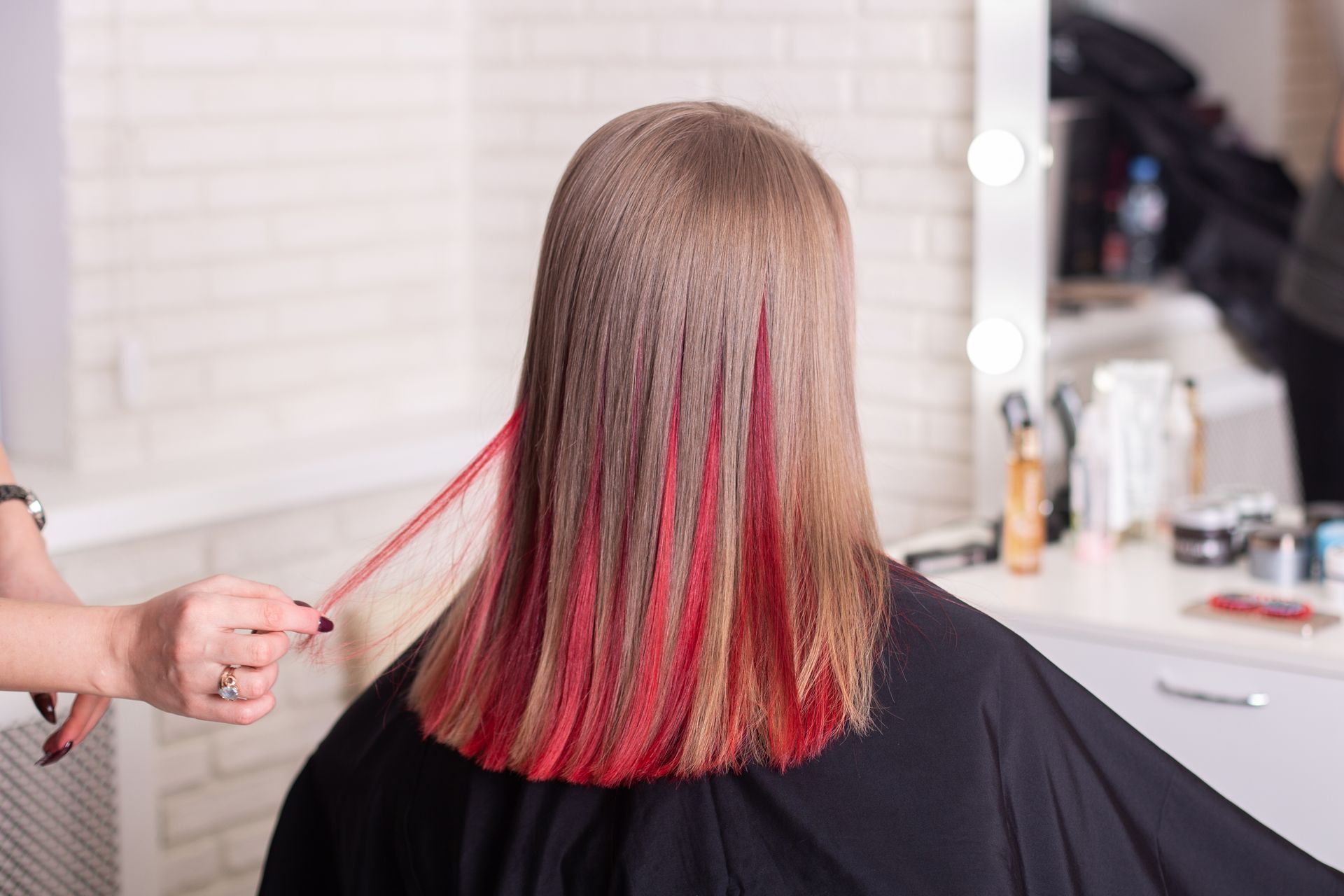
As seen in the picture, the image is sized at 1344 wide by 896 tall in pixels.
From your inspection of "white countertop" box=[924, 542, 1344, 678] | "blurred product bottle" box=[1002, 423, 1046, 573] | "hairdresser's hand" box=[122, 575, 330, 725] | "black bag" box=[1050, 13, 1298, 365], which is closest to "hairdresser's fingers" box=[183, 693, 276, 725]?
"hairdresser's hand" box=[122, 575, 330, 725]

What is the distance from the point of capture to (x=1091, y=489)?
166 cm

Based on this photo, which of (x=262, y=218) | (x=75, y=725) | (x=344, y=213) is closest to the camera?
(x=75, y=725)

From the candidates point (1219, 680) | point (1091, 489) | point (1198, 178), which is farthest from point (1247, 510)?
point (1198, 178)

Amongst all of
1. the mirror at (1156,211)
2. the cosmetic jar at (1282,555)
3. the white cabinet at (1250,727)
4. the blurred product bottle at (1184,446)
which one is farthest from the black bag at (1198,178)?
the white cabinet at (1250,727)

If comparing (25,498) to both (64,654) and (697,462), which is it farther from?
(697,462)

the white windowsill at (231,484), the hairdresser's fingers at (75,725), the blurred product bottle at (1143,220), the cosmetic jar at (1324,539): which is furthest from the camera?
the blurred product bottle at (1143,220)

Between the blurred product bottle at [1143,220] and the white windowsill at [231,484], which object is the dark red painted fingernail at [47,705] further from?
the blurred product bottle at [1143,220]

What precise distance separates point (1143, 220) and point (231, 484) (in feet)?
4.24

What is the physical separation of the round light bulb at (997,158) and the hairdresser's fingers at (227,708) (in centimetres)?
125

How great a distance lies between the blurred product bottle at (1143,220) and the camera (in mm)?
1825

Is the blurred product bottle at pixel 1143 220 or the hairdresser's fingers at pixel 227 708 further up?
the blurred product bottle at pixel 1143 220

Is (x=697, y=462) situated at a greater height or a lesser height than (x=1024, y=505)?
greater

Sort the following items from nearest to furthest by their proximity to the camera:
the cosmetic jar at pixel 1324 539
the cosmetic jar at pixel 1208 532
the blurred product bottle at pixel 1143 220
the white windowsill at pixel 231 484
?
the cosmetic jar at pixel 1324 539 < the cosmetic jar at pixel 1208 532 < the white windowsill at pixel 231 484 < the blurred product bottle at pixel 1143 220

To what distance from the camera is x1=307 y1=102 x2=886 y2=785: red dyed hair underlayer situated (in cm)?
85
